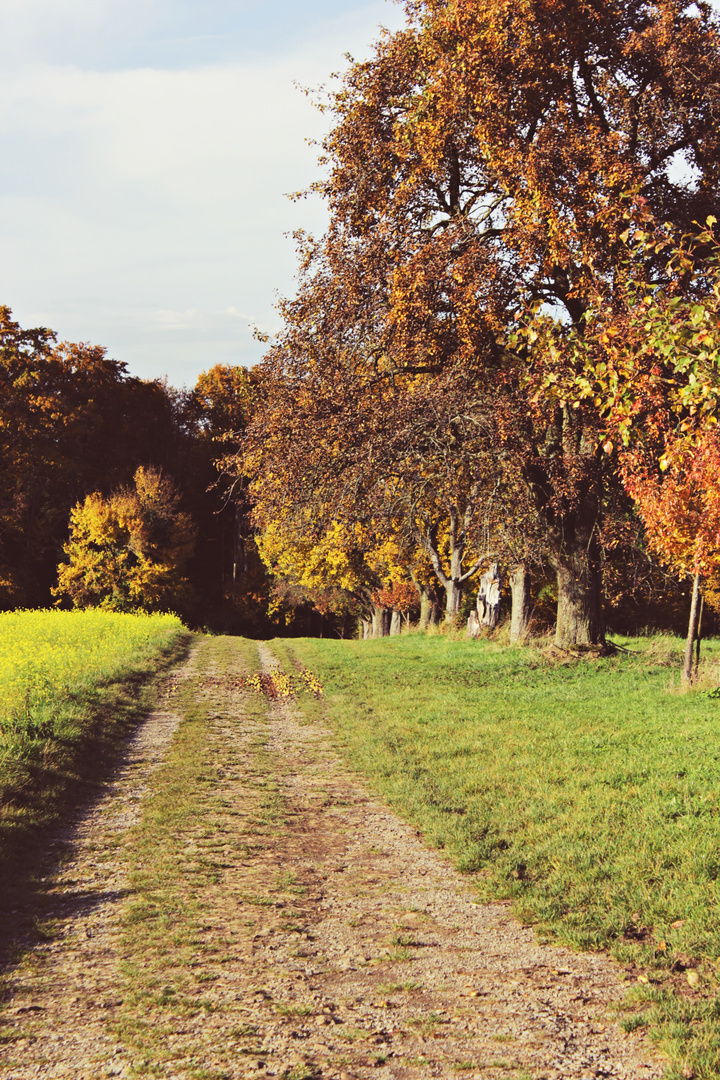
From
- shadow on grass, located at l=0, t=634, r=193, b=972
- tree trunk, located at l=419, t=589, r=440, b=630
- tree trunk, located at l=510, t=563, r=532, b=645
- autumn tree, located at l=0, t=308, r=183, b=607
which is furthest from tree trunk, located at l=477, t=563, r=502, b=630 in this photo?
autumn tree, located at l=0, t=308, r=183, b=607

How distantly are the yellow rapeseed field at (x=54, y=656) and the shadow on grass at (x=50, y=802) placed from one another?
55cm

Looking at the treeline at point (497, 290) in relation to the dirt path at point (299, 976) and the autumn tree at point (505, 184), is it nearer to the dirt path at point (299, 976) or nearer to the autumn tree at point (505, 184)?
the autumn tree at point (505, 184)

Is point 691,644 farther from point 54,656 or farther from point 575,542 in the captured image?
point 54,656

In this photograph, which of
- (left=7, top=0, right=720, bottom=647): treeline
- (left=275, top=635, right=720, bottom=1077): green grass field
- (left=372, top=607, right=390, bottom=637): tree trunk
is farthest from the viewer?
(left=372, top=607, right=390, bottom=637): tree trunk

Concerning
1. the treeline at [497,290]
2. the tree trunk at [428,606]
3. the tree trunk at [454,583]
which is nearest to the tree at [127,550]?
the tree trunk at [428,606]

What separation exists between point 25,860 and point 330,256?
503 inches

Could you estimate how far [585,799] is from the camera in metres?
7.65

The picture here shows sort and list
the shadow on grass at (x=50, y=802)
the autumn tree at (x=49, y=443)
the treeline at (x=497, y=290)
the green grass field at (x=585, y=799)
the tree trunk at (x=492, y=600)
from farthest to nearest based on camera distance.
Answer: the autumn tree at (x=49, y=443) → the tree trunk at (x=492, y=600) → the treeline at (x=497, y=290) → the shadow on grass at (x=50, y=802) → the green grass field at (x=585, y=799)

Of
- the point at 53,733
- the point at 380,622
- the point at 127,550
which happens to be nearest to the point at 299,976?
the point at 53,733

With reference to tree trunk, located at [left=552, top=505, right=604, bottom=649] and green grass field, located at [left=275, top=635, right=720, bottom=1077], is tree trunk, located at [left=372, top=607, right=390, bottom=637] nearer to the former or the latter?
tree trunk, located at [left=552, top=505, right=604, bottom=649]

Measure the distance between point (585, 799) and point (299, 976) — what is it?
13.0 ft

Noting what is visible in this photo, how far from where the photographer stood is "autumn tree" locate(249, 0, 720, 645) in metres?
13.4

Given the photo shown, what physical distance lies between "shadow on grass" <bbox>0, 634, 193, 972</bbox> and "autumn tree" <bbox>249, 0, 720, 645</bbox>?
22.8 ft

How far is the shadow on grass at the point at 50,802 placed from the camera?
215 inches
